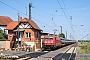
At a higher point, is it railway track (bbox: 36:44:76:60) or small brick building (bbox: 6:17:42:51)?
small brick building (bbox: 6:17:42:51)

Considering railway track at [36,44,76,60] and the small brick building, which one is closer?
railway track at [36,44,76,60]

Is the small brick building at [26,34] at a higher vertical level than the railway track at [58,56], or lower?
higher

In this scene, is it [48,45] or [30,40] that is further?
[30,40]

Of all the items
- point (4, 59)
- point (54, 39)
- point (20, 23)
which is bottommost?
point (4, 59)

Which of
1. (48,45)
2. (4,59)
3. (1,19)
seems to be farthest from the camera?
(1,19)

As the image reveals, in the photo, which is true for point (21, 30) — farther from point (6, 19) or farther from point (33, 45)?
point (6, 19)

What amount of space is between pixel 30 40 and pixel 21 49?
734 centimetres

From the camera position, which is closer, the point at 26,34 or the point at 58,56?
the point at 58,56

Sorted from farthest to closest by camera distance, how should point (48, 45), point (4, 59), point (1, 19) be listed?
point (1, 19) < point (48, 45) < point (4, 59)

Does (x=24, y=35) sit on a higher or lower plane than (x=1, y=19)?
lower

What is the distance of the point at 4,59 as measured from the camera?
942 inches

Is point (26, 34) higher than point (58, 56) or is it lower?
higher

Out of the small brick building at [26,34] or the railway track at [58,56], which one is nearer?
the railway track at [58,56]

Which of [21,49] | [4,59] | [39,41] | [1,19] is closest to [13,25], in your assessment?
[39,41]
